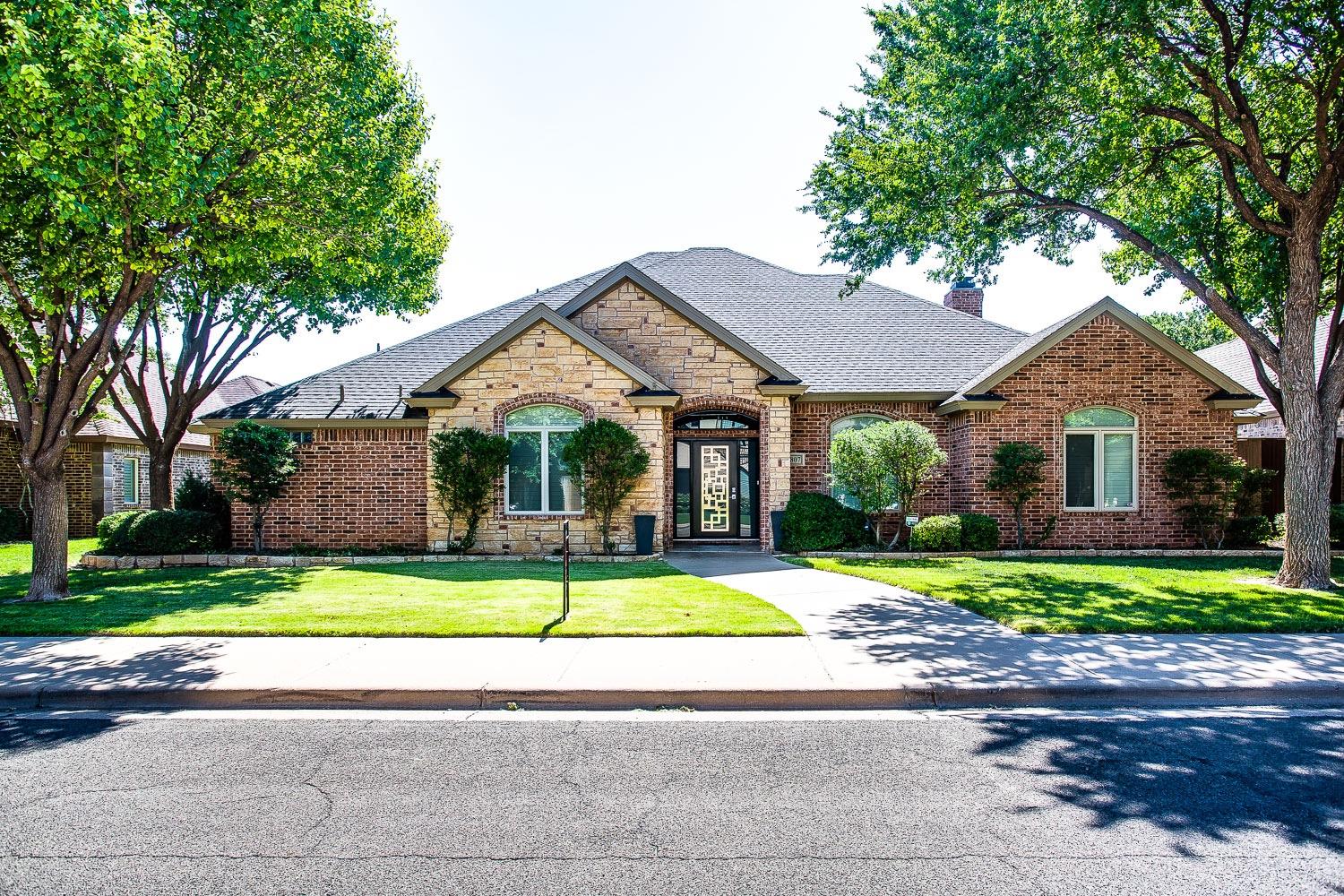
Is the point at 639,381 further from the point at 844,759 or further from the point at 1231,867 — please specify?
the point at 1231,867

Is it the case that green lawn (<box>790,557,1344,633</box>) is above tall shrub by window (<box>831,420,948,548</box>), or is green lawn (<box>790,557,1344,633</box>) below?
below

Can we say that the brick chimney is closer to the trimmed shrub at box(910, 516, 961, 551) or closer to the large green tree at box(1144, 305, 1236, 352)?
the trimmed shrub at box(910, 516, 961, 551)

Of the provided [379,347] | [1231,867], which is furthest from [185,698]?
[379,347]

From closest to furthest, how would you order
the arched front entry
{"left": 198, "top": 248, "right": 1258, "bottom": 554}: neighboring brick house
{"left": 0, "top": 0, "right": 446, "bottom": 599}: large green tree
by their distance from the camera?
1. {"left": 0, "top": 0, "right": 446, "bottom": 599}: large green tree
2. {"left": 198, "top": 248, "right": 1258, "bottom": 554}: neighboring brick house
3. the arched front entry

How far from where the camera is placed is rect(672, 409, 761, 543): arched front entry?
59.0 feet

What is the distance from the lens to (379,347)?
1992 centimetres

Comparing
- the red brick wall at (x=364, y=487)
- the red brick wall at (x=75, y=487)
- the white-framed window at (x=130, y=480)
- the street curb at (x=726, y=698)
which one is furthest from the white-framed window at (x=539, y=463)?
the white-framed window at (x=130, y=480)

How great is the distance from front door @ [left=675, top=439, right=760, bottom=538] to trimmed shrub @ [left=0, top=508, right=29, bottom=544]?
63.1 feet

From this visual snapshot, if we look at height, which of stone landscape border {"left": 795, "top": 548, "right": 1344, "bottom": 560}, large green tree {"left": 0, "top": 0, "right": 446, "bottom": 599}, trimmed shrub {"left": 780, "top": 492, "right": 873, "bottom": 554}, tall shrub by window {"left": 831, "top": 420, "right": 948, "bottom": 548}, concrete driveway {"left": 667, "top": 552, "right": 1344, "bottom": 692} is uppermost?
large green tree {"left": 0, "top": 0, "right": 446, "bottom": 599}

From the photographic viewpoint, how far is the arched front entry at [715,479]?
1798 centimetres

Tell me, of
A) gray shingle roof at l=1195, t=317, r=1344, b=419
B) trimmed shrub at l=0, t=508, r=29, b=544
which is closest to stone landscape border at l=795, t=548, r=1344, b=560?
gray shingle roof at l=1195, t=317, r=1344, b=419

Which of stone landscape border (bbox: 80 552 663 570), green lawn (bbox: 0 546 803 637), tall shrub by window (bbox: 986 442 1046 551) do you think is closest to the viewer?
green lawn (bbox: 0 546 803 637)

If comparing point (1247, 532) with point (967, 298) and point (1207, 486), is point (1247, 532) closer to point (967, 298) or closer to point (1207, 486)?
point (1207, 486)

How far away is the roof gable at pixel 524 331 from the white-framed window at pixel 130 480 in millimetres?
15127
